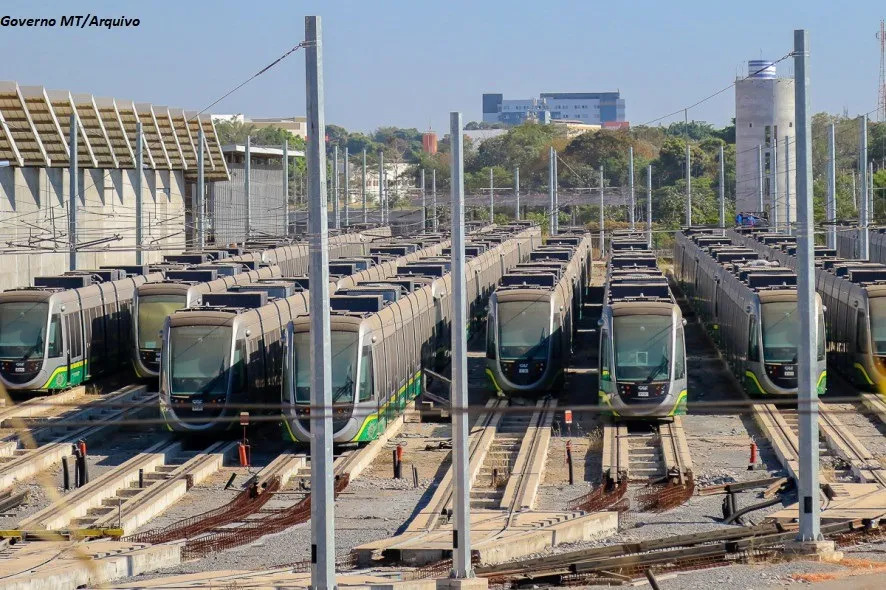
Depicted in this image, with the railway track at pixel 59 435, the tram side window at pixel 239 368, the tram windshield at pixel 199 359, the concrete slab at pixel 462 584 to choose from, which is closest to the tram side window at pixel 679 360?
the tram side window at pixel 239 368

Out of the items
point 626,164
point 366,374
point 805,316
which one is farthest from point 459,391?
point 626,164

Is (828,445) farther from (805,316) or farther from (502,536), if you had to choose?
(502,536)

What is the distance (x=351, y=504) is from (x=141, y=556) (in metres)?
4.79

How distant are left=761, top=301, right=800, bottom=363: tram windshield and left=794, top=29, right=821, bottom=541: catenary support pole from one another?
983cm

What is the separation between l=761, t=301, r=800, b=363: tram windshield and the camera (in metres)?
29.3

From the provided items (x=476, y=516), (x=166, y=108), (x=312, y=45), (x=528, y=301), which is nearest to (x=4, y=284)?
(x=166, y=108)

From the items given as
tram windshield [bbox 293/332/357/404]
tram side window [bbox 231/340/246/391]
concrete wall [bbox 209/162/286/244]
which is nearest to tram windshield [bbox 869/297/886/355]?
tram windshield [bbox 293/332/357/404]

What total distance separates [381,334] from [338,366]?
5.13ft

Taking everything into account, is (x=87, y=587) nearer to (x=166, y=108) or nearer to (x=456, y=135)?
(x=456, y=135)

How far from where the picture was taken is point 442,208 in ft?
348

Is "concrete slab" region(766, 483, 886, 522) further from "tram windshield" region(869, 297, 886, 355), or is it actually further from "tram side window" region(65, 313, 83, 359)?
"tram side window" region(65, 313, 83, 359)

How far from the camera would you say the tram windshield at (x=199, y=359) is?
86.6 feet

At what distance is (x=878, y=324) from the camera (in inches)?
1173

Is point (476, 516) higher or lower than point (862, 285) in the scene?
lower
